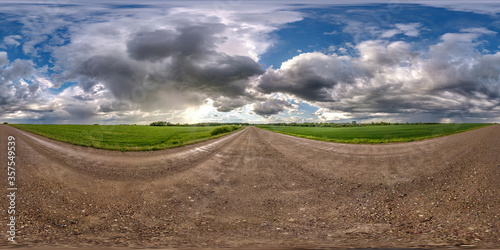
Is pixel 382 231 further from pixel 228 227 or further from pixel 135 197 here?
pixel 135 197

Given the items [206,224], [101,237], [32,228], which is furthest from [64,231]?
[206,224]

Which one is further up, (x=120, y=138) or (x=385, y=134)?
(x=120, y=138)

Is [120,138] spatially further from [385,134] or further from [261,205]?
[385,134]

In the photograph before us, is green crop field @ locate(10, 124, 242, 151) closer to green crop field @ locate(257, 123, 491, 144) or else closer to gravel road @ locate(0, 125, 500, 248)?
gravel road @ locate(0, 125, 500, 248)

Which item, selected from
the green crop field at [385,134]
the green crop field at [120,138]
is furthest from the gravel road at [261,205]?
the green crop field at [385,134]

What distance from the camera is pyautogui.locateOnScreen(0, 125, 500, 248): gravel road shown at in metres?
4.46

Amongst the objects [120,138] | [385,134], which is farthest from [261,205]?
[385,134]

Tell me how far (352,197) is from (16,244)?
25.1 ft

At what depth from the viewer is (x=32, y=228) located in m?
4.89

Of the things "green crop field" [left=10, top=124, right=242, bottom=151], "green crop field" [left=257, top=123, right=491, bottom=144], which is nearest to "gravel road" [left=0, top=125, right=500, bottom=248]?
"green crop field" [left=10, top=124, right=242, bottom=151]

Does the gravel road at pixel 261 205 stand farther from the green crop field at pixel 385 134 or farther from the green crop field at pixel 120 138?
the green crop field at pixel 385 134

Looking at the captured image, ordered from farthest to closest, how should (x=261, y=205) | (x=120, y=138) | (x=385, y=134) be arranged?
(x=385, y=134)
(x=120, y=138)
(x=261, y=205)

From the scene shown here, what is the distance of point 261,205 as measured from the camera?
623 centimetres

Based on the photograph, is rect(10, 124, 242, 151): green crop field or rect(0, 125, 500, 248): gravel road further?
rect(10, 124, 242, 151): green crop field
